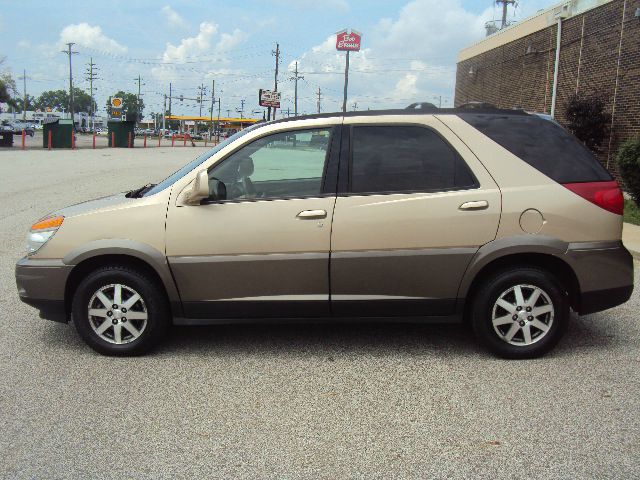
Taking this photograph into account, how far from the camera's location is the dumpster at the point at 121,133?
44000 millimetres

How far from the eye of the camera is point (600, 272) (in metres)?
4.49

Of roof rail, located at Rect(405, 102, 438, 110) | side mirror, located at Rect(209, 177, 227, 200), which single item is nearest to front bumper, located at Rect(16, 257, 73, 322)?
side mirror, located at Rect(209, 177, 227, 200)

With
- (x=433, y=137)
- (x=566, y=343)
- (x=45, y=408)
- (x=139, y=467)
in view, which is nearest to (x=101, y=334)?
(x=45, y=408)

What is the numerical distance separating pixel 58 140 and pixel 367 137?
124ft

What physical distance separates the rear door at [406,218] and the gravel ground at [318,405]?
0.53m

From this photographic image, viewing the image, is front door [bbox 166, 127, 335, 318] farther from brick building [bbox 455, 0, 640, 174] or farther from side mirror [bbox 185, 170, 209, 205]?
brick building [bbox 455, 0, 640, 174]

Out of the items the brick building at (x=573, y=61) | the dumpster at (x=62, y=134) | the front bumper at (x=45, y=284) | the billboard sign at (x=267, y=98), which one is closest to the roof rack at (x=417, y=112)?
the front bumper at (x=45, y=284)

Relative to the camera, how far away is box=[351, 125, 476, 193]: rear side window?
14.6ft

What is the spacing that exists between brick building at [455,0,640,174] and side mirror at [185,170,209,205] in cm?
1676

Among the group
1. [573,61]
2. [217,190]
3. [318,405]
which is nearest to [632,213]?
[217,190]

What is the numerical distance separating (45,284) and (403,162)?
109 inches

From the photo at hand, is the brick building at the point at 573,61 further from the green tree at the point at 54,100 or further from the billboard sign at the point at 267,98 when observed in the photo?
the green tree at the point at 54,100

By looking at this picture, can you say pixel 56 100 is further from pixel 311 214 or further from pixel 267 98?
pixel 311 214

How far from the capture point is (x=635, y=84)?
17.8m
